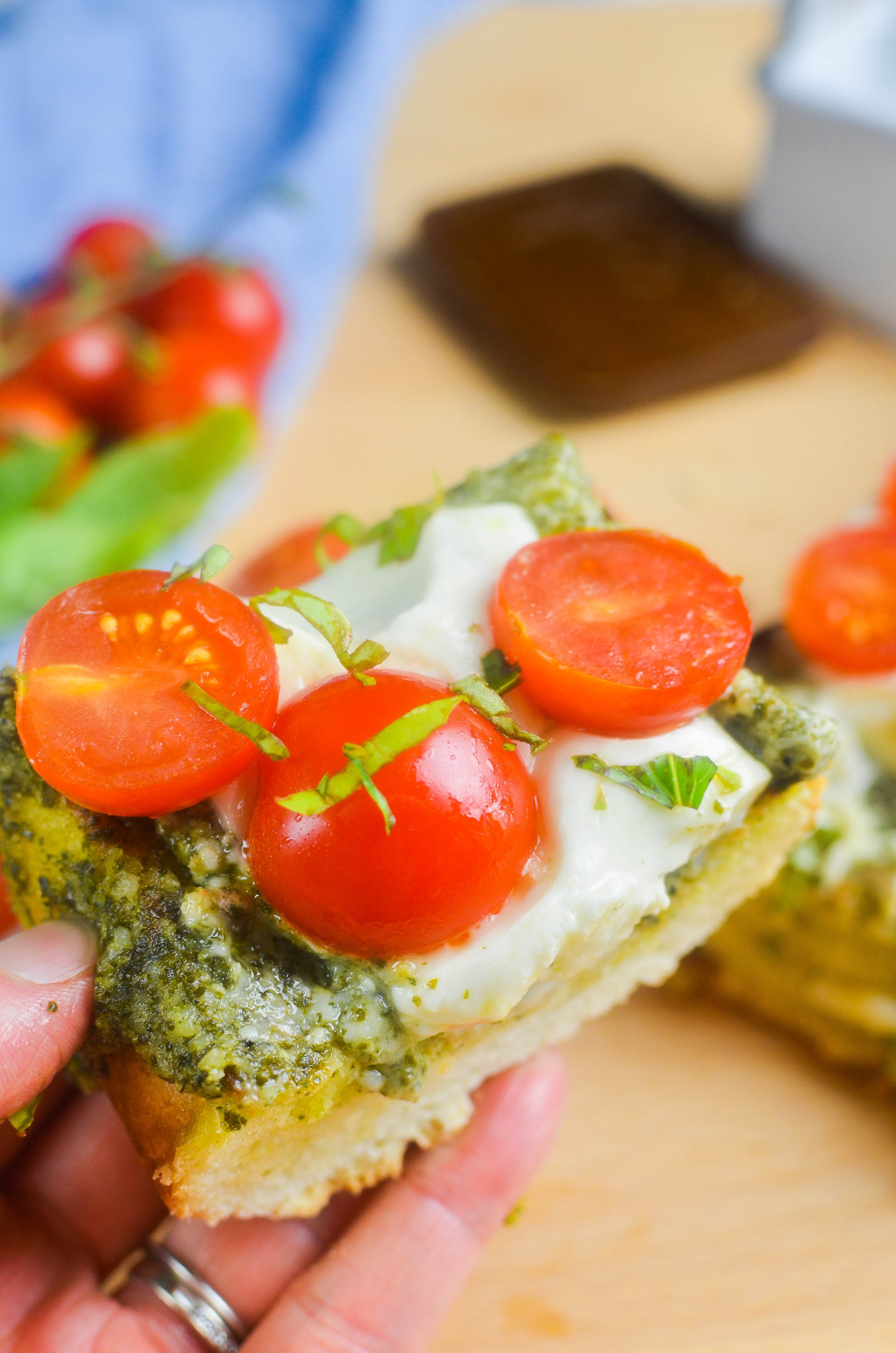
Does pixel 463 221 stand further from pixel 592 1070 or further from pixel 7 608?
pixel 592 1070

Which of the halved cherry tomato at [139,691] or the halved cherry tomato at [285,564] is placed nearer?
the halved cherry tomato at [139,691]

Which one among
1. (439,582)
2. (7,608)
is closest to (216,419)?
(7,608)

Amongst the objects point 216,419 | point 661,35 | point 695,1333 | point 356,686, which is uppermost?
point 356,686

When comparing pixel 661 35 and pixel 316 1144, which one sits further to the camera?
pixel 661 35

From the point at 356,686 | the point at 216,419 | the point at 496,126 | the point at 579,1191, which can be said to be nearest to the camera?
the point at 356,686

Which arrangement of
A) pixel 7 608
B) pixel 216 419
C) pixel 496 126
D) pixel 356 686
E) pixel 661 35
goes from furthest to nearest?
pixel 661 35
pixel 496 126
pixel 216 419
pixel 7 608
pixel 356 686

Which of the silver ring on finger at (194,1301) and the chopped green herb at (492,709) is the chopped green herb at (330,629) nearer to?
the chopped green herb at (492,709)

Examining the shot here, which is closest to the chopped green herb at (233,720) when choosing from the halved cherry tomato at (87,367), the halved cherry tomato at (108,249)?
the halved cherry tomato at (87,367)
